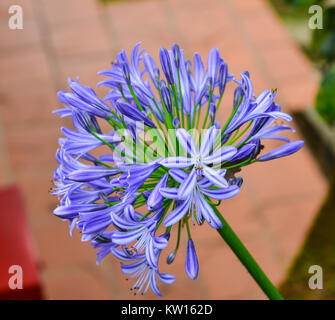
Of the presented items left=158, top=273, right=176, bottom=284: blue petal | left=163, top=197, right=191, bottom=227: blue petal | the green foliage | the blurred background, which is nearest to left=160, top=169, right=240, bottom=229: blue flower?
left=163, top=197, right=191, bottom=227: blue petal

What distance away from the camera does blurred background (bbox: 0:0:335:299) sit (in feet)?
6.43

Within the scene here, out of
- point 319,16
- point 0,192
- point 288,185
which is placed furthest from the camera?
point 288,185

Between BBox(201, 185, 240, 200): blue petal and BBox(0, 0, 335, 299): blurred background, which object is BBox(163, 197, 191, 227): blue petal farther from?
BBox(0, 0, 335, 299): blurred background

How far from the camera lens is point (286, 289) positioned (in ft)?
4.24

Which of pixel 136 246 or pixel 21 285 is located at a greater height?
pixel 136 246

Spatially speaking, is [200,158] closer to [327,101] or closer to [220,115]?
[327,101]

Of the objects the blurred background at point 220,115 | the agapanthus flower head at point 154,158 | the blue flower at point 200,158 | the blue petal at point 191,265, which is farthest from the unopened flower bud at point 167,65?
the blurred background at point 220,115

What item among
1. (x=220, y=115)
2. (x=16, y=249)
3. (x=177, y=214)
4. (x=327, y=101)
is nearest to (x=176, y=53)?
(x=177, y=214)

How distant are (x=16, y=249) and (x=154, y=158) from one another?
1.27 metres

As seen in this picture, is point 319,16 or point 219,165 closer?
point 219,165

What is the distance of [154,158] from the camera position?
862mm

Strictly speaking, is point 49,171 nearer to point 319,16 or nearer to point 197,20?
point 197,20

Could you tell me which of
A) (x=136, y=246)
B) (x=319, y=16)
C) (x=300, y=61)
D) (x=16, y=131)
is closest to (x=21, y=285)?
(x=136, y=246)

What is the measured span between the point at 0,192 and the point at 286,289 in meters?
1.28
